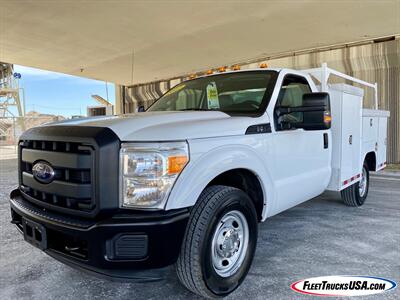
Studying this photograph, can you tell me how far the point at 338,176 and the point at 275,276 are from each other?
5.67 ft

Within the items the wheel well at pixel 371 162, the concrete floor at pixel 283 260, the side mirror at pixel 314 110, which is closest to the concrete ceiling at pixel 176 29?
the wheel well at pixel 371 162

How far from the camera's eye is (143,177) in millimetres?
2041

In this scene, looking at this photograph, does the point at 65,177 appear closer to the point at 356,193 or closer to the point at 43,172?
the point at 43,172

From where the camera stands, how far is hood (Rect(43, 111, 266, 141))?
6.91ft

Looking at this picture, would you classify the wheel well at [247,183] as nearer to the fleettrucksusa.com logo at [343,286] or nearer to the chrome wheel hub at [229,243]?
the chrome wheel hub at [229,243]

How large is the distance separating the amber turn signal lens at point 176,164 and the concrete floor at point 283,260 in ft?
3.49

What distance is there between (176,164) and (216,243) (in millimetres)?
704

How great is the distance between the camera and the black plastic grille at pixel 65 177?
6.79 feet

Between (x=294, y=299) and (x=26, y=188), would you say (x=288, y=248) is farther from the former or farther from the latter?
(x=26, y=188)

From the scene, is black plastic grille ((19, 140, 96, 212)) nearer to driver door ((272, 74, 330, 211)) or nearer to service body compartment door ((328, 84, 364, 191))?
driver door ((272, 74, 330, 211))

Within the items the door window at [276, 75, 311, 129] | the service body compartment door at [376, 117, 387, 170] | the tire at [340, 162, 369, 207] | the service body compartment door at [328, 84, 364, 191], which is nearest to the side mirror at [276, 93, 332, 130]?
the door window at [276, 75, 311, 129]

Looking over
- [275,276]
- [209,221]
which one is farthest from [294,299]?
[209,221]

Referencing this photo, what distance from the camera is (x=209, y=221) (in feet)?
7.32

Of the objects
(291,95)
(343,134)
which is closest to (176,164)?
(291,95)
